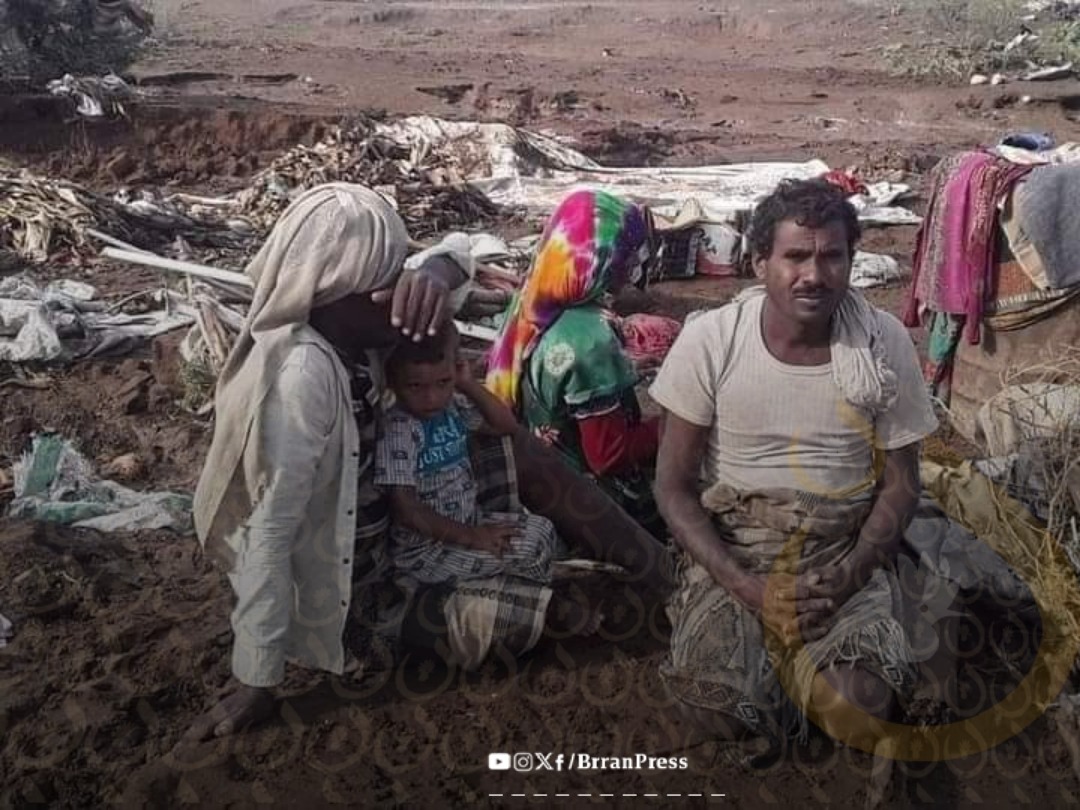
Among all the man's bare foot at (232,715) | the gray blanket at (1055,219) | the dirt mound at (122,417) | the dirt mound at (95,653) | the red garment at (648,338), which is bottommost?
the dirt mound at (122,417)

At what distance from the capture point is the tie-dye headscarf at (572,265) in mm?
3344

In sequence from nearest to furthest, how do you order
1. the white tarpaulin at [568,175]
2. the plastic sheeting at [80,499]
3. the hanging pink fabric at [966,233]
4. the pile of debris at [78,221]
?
A: the plastic sheeting at [80,499] → the hanging pink fabric at [966,233] → the pile of debris at [78,221] → the white tarpaulin at [568,175]

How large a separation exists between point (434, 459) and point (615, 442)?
28.2 inches

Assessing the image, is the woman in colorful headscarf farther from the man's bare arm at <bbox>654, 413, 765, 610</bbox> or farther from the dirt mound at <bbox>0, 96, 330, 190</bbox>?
the dirt mound at <bbox>0, 96, 330, 190</bbox>

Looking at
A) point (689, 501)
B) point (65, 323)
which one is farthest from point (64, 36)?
point (689, 501)

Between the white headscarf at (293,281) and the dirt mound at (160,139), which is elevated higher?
the white headscarf at (293,281)

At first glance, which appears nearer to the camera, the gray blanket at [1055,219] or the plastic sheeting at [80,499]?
the plastic sheeting at [80,499]

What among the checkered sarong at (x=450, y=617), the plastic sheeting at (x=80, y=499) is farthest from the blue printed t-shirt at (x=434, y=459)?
the plastic sheeting at (x=80, y=499)

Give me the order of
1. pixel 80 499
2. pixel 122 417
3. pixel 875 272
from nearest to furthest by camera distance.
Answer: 1. pixel 80 499
2. pixel 122 417
3. pixel 875 272

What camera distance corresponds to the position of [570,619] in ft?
9.78

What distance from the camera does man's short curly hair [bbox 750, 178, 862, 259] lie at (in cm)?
250

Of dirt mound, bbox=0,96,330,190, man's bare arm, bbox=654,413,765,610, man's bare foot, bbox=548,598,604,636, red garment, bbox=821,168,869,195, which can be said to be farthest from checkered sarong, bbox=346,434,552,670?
dirt mound, bbox=0,96,330,190

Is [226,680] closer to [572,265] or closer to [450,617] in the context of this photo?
[450,617]

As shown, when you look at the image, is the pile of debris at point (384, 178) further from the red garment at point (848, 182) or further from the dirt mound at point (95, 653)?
the dirt mound at point (95, 653)
